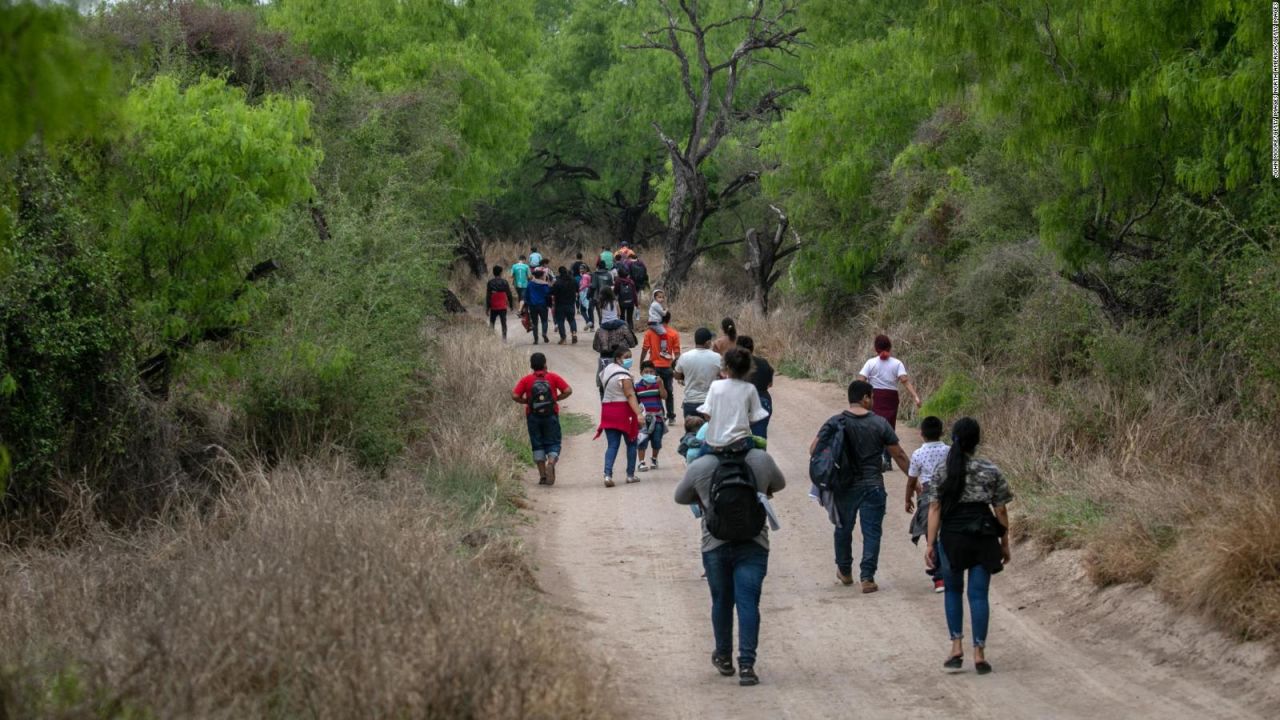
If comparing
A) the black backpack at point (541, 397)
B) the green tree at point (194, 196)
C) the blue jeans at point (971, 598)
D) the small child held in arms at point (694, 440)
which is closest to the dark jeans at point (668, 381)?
the black backpack at point (541, 397)

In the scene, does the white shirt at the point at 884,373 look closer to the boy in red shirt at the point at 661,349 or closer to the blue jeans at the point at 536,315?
the boy in red shirt at the point at 661,349

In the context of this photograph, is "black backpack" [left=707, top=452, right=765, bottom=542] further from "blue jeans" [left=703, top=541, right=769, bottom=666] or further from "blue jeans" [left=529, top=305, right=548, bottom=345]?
"blue jeans" [left=529, top=305, right=548, bottom=345]

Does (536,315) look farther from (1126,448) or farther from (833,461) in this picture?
(833,461)

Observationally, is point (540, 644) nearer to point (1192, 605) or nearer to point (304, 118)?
point (1192, 605)

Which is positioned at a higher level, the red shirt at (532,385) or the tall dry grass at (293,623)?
the red shirt at (532,385)

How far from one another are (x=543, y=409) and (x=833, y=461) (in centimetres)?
522

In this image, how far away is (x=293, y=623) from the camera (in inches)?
277

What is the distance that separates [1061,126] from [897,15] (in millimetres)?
13612

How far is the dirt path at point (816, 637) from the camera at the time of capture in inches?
338

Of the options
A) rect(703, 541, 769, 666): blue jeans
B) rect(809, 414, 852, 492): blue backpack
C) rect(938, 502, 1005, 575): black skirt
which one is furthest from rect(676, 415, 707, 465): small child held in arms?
rect(938, 502, 1005, 575): black skirt

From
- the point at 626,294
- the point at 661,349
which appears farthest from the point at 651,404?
the point at 626,294

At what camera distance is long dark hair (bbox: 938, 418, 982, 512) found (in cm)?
907

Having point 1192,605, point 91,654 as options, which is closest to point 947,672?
point 1192,605

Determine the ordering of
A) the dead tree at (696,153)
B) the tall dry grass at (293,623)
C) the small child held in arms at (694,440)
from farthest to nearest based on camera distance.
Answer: the dead tree at (696,153) < the small child held in arms at (694,440) < the tall dry grass at (293,623)
